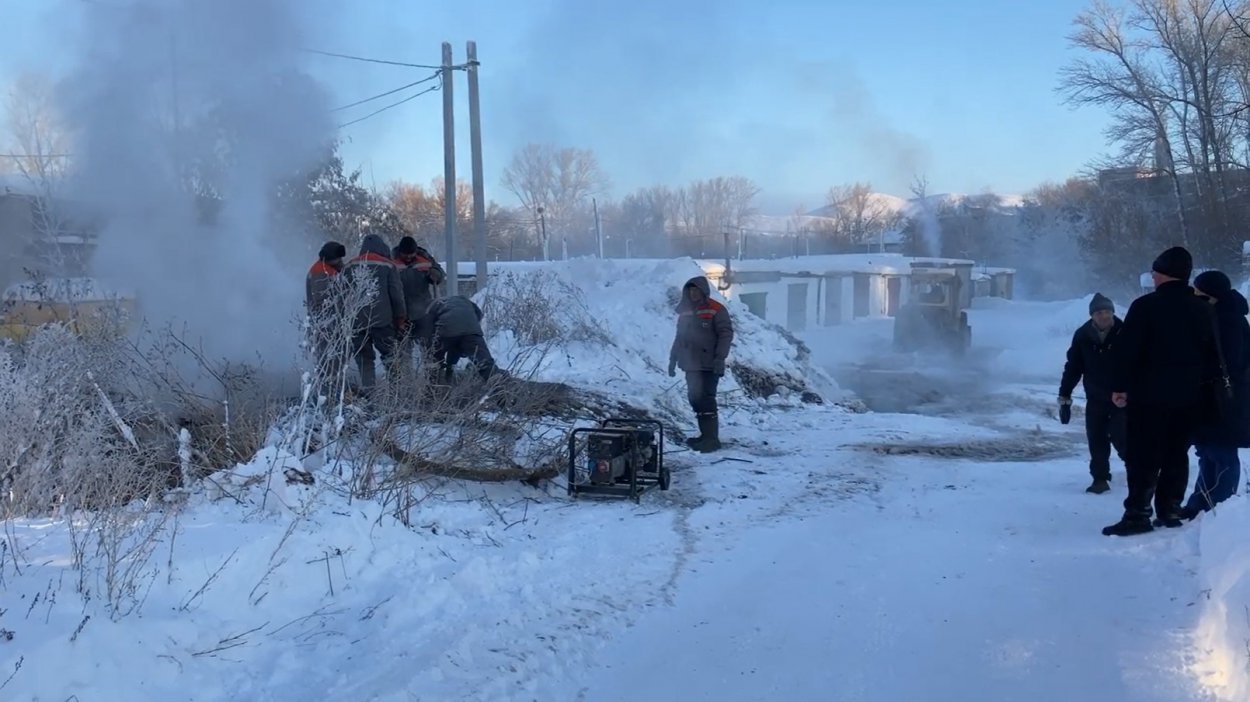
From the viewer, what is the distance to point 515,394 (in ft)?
24.3

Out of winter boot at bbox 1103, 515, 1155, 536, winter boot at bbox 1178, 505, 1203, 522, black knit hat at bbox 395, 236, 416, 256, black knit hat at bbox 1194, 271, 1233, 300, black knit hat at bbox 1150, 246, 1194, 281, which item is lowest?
winter boot at bbox 1103, 515, 1155, 536

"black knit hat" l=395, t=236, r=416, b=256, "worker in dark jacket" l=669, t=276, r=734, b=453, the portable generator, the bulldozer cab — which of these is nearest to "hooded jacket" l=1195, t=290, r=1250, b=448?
the portable generator

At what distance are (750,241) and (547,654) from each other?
52.8m

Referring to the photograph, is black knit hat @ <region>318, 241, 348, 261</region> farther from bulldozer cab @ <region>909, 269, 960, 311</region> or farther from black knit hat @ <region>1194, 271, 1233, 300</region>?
bulldozer cab @ <region>909, 269, 960, 311</region>

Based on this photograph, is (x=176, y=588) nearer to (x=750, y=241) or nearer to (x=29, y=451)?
(x=29, y=451)

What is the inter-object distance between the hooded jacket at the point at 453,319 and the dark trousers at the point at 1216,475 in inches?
220

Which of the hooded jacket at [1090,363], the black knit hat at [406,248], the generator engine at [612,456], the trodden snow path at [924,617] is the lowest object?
the trodden snow path at [924,617]

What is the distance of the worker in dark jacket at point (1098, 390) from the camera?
22.6 ft

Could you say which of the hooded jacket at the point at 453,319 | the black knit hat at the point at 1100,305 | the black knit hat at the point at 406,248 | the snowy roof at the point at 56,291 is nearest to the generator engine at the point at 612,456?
the hooded jacket at the point at 453,319

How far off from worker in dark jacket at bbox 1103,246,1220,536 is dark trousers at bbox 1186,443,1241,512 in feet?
0.33

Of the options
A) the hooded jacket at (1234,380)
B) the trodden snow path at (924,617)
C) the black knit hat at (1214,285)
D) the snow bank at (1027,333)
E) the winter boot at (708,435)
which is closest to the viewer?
the trodden snow path at (924,617)

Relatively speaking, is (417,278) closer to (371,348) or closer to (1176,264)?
(371,348)

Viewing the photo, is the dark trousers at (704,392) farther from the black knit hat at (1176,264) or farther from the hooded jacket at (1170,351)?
the black knit hat at (1176,264)

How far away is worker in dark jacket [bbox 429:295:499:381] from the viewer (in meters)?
8.37
